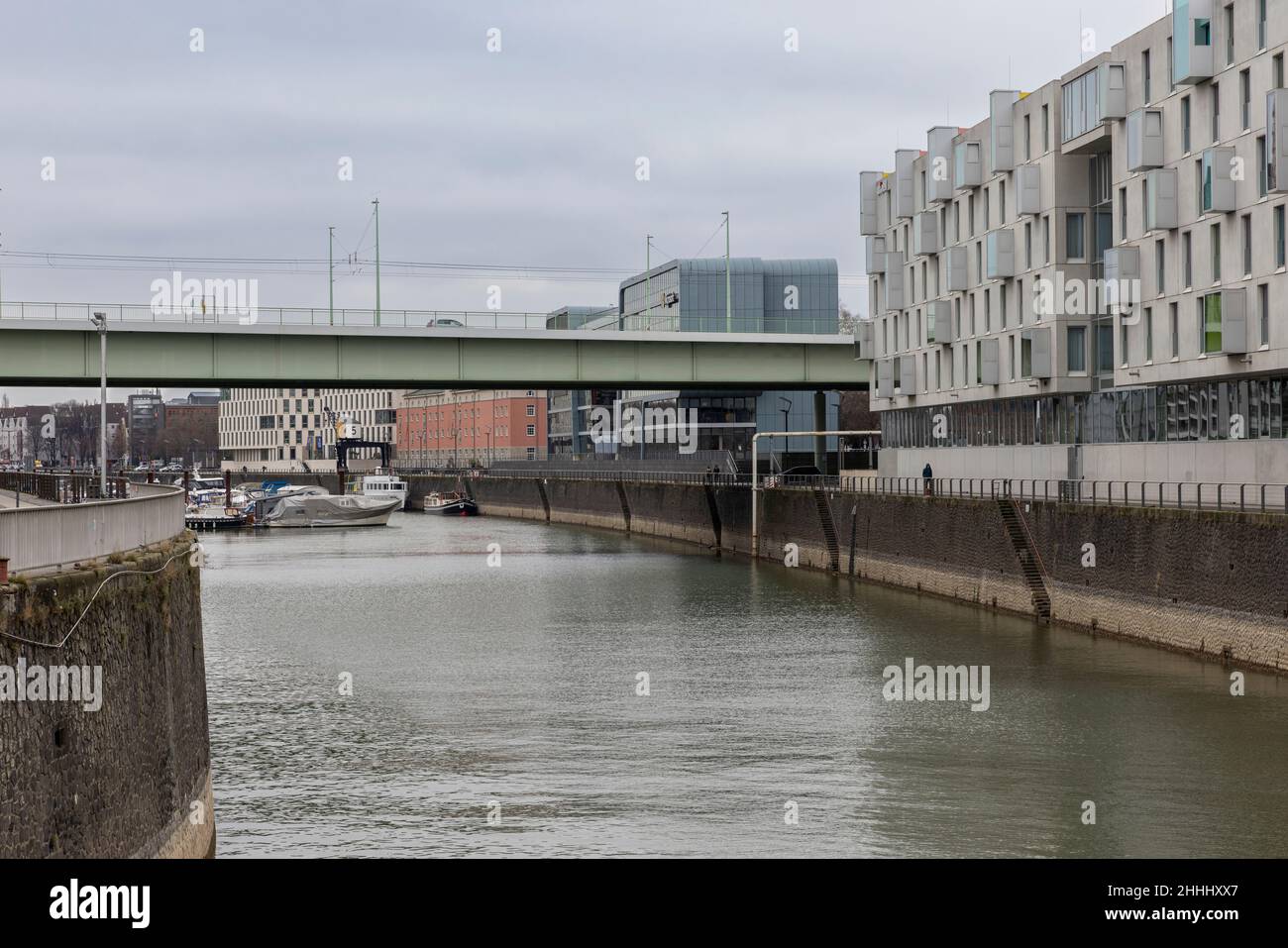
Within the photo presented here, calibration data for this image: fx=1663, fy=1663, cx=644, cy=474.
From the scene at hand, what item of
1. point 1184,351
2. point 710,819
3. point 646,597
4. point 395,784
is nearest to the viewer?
point 710,819

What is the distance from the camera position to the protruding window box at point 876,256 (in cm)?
7975

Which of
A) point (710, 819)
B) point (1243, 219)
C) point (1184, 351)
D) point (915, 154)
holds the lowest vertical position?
point (710, 819)

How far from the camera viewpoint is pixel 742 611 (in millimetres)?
53688

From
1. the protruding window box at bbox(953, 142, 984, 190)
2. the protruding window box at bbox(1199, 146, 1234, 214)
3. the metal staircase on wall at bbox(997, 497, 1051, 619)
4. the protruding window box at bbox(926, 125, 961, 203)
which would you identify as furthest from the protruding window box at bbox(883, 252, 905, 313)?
the protruding window box at bbox(1199, 146, 1234, 214)

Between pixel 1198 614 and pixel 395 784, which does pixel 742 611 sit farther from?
pixel 395 784

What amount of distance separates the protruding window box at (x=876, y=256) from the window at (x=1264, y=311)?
119 feet

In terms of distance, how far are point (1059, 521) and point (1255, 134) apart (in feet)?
38.7

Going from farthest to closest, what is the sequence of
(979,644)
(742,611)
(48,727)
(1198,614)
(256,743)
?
(742,611) < (979,644) < (1198,614) < (256,743) < (48,727)

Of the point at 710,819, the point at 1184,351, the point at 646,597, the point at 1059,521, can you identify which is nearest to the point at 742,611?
the point at 646,597

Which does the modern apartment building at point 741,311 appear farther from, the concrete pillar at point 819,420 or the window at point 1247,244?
the window at point 1247,244

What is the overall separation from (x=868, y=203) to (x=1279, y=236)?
130 feet

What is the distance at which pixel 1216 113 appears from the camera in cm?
4619

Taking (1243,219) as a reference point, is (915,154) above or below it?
above
